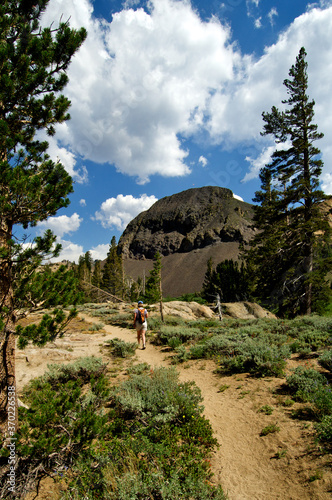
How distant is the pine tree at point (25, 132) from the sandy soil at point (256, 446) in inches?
A: 128

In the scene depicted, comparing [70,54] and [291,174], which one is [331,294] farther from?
[70,54]

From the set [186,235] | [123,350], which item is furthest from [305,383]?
[186,235]

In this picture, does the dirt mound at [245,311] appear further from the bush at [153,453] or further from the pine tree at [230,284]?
the bush at [153,453]

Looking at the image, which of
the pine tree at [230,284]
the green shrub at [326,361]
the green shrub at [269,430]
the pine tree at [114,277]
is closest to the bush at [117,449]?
the green shrub at [269,430]

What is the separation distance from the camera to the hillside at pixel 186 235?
88562 millimetres

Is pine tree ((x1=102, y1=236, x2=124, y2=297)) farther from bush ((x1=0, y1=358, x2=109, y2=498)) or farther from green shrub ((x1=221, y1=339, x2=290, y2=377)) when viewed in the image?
bush ((x1=0, y1=358, x2=109, y2=498))

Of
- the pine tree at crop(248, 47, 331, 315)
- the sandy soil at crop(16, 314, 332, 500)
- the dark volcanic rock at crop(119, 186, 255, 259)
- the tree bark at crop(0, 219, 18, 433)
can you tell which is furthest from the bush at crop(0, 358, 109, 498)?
the dark volcanic rock at crop(119, 186, 255, 259)

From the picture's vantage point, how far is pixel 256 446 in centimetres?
437

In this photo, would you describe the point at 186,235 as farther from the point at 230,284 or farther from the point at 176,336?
the point at 176,336

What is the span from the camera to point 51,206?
4.09 m

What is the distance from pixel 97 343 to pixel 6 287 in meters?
9.01

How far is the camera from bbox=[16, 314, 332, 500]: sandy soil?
343 cm

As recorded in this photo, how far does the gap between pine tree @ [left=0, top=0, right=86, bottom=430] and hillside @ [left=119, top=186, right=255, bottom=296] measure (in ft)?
242

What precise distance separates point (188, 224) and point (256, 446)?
114 meters
